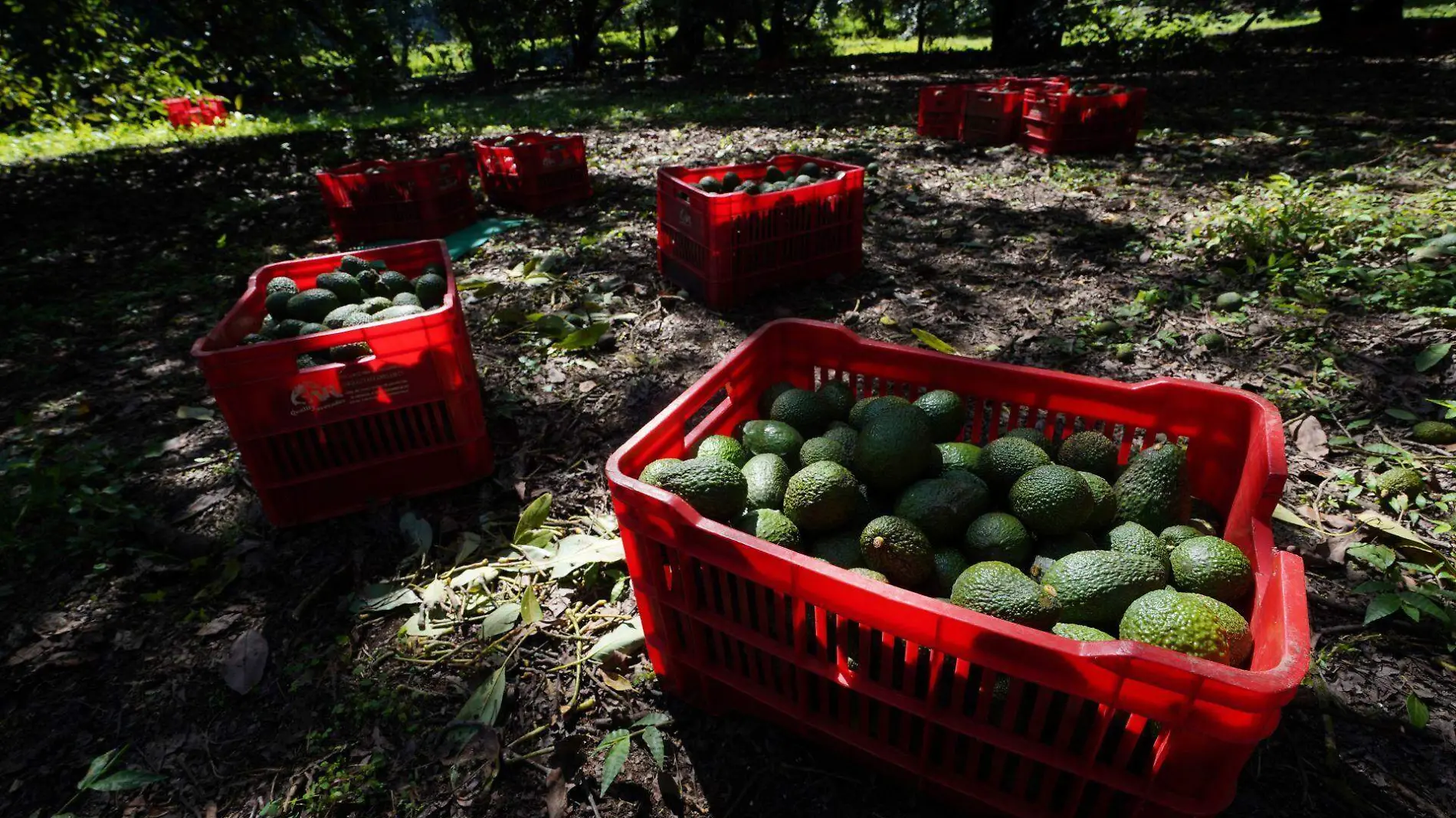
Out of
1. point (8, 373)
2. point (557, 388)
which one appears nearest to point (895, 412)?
point (557, 388)

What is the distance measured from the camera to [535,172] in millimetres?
7219

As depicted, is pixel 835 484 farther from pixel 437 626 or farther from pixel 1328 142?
pixel 1328 142

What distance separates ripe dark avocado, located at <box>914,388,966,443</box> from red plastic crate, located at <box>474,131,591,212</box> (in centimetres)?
597

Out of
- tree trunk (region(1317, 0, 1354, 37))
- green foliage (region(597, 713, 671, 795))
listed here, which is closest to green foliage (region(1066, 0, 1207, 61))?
tree trunk (region(1317, 0, 1354, 37))

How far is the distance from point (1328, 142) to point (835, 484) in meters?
8.84

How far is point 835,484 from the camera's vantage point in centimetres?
212

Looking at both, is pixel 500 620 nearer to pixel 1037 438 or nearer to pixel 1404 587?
pixel 1037 438

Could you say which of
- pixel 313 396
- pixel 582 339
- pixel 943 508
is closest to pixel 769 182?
pixel 582 339

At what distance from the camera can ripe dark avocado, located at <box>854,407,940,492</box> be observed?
2238 millimetres

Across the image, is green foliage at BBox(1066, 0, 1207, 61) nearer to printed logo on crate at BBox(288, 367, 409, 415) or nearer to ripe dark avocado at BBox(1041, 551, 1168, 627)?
ripe dark avocado at BBox(1041, 551, 1168, 627)

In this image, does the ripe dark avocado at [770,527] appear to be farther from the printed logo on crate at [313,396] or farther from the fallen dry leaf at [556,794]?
the printed logo on crate at [313,396]

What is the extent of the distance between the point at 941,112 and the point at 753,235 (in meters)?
6.02

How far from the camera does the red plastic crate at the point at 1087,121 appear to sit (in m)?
7.71

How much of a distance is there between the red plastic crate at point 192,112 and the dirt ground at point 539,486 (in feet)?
24.4
